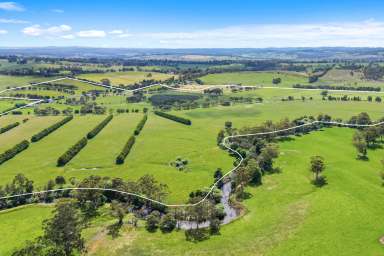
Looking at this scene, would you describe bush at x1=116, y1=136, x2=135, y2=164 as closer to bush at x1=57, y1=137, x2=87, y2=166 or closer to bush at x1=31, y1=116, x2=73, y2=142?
bush at x1=57, y1=137, x2=87, y2=166

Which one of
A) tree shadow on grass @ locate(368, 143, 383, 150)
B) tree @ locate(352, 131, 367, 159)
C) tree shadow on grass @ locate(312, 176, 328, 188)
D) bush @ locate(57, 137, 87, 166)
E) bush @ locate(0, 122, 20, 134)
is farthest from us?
bush @ locate(0, 122, 20, 134)

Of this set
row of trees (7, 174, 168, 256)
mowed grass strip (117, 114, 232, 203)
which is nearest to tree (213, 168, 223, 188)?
mowed grass strip (117, 114, 232, 203)

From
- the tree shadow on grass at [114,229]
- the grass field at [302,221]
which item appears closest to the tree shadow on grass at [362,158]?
the grass field at [302,221]

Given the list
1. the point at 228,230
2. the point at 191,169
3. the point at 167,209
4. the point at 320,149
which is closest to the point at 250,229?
the point at 228,230

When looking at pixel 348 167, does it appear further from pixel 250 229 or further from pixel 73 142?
pixel 73 142

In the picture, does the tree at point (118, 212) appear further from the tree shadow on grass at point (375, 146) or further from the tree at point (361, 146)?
the tree shadow on grass at point (375, 146)

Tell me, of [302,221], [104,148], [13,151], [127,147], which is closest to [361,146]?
[302,221]
